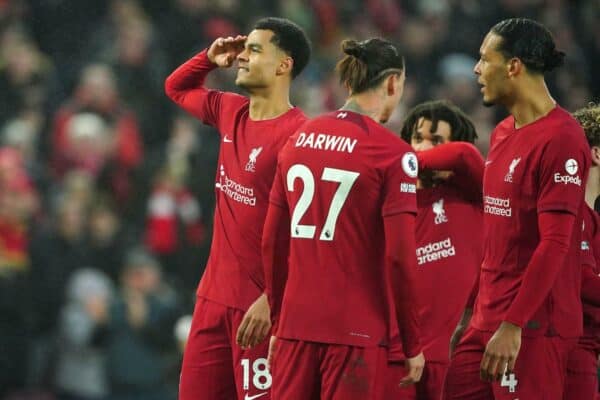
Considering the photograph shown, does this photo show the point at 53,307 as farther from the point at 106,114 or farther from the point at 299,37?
the point at 299,37

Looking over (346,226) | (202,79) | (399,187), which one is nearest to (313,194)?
(346,226)

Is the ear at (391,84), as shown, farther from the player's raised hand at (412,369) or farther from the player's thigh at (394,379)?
the player's thigh at (394,379)

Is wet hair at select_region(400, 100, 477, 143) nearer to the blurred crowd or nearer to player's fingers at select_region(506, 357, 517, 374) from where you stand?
player's fingers at select_region(506, 357, 517, 374)

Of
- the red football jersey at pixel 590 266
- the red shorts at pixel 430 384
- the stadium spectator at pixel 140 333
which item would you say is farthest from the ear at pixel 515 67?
the stadium spectator at pixel 140 333

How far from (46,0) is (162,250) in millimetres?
2716

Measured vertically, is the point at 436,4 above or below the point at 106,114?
above

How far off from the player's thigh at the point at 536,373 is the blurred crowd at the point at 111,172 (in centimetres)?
430

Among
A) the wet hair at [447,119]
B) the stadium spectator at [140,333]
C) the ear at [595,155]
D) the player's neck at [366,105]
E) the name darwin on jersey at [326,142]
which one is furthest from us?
the stadium spectator at [140,333]

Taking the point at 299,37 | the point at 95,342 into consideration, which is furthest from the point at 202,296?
the point at 95,342

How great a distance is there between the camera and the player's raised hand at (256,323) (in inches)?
190

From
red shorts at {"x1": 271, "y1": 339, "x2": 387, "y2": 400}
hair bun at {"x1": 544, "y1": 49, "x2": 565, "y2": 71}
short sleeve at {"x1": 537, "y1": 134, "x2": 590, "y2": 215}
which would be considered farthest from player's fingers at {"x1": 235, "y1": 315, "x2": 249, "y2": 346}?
hair bun at {"x1": 544, "y1": 49, "x2": 565, "y2": 71}

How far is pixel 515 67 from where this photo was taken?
4.57 meters

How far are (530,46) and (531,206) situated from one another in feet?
2.02

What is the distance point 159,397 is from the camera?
8.91m
